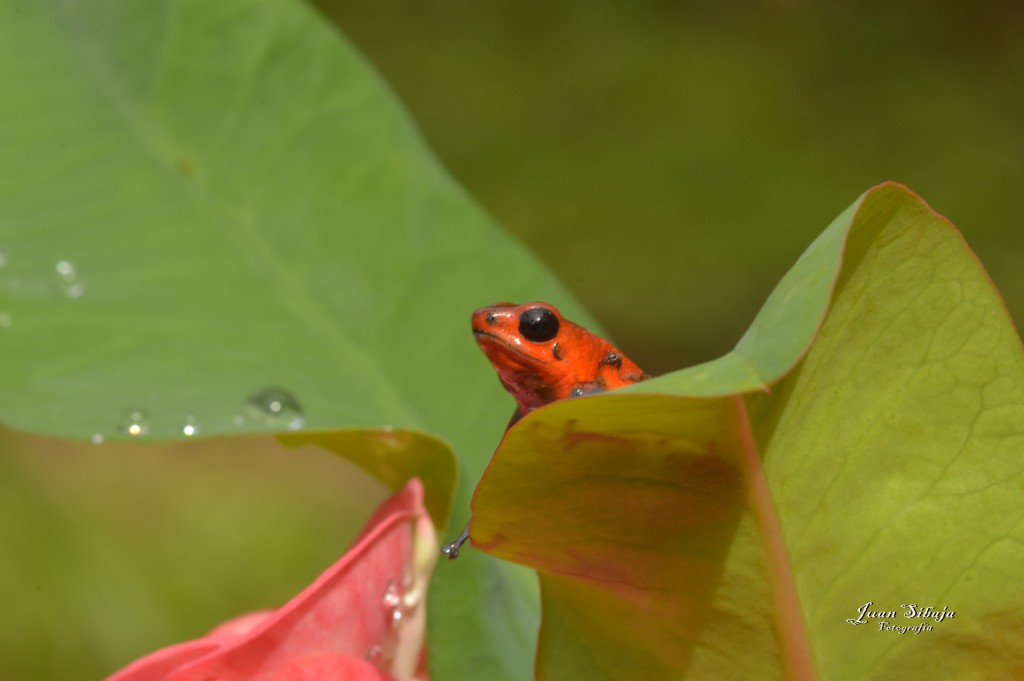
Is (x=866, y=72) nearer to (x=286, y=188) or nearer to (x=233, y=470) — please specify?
(x=233, y=470)

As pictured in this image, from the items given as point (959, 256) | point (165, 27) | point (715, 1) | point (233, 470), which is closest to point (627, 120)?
point (715, 1)

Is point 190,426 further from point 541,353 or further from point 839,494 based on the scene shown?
point 839,494

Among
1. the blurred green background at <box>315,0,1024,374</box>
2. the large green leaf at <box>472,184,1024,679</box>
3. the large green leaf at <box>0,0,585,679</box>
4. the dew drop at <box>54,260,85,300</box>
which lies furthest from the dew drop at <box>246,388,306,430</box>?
the blurred green background at <box>315,0,1024,374</box>

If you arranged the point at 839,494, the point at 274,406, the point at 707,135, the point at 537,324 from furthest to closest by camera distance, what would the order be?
the point at 707,135, the point at 274,406, the point at 537,324, the point at 839,494

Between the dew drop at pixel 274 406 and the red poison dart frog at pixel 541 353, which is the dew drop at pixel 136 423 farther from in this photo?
the red poison dart frog at pixel 541 353

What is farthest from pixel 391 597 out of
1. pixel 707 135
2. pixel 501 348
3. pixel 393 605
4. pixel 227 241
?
pixel 707 135
